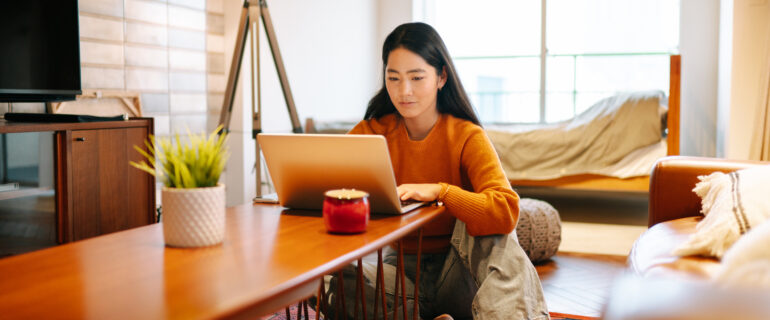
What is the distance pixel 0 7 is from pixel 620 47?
15.4 ft

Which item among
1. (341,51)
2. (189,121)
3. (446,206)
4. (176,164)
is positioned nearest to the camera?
(176,164)

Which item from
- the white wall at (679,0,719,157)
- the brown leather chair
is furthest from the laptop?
the white wall at (679,0,719,157)

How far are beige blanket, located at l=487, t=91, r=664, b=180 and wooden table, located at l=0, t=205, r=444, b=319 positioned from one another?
116 inches

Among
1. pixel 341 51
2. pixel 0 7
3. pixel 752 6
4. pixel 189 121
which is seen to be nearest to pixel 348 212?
pixel 0 7

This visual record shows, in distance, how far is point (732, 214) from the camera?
150 cm

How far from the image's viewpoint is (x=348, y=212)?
3.79 ft

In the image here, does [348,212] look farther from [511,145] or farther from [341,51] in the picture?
[341,51]

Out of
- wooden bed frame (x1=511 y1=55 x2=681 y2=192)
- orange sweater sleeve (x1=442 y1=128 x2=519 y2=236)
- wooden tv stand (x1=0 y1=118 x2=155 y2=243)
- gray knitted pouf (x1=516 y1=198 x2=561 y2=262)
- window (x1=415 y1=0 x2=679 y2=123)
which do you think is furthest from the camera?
window (x1=415 y1=0 x2=679 y2=123)

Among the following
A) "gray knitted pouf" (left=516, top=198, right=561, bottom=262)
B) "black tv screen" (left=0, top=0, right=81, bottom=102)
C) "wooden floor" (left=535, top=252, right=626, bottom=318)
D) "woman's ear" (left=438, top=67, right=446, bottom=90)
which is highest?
"black tv screen" (left=0, top=0, right=81, bottom=102)

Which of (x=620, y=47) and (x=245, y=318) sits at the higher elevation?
(x=620, y=47)

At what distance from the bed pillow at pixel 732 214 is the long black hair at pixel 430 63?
0.59m

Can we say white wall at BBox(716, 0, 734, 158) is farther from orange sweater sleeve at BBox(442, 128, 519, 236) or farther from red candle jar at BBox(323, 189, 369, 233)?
red candle jar at BBox(323, 189, 369, 233)

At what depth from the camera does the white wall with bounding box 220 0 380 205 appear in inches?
161

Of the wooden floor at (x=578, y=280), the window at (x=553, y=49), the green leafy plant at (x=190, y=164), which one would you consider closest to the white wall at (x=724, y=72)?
the window at (x=553, y=49)
